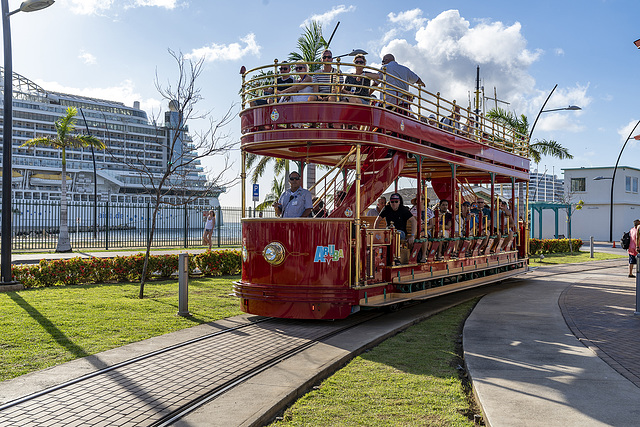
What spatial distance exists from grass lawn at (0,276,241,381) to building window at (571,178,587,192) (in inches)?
2019

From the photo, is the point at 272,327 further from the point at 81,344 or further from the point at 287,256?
the point at 81,344

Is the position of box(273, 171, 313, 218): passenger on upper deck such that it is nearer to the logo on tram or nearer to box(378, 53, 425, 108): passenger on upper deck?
the logo on tram

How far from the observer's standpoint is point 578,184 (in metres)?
57.5

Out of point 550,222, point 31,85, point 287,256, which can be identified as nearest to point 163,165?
point 31,85

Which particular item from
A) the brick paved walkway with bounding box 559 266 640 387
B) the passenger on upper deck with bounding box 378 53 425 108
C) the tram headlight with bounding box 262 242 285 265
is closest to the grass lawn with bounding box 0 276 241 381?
the tram headlight with bounding box 262 242 285 265

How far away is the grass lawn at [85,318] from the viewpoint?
7250 mm

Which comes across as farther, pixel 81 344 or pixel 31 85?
pixel 31 85

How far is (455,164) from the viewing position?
1318 cm

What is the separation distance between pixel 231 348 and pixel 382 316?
379 cm

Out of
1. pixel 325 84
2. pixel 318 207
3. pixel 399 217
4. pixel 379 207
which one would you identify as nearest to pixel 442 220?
pixel 379 207

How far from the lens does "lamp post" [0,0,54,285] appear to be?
43.1ft

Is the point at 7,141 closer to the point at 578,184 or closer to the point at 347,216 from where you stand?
the point at 347,216

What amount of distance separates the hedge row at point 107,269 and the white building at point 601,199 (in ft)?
146

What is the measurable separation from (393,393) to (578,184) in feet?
189
